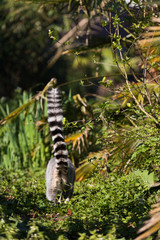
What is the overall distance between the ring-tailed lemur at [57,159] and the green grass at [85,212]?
252 mm

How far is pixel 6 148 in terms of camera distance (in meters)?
8.55

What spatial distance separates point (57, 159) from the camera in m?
5.21

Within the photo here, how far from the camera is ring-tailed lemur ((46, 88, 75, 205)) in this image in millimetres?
5195

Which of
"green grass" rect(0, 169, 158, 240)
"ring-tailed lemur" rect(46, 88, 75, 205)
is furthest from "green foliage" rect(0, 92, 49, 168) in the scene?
"ring-tailed lemur" rect(46, 88, 75, 205)

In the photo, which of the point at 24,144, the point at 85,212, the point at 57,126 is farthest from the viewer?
the point at 24,144

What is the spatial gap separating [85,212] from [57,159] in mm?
1511

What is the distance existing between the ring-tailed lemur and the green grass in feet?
0.83

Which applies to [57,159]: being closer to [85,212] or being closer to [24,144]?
[85,212]

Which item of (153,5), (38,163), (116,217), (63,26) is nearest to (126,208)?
(116,217)

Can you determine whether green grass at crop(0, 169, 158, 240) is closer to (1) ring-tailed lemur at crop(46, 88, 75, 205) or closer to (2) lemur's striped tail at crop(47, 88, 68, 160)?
(1) ring-tailed lemur at crop(46, 88, 75, 205)

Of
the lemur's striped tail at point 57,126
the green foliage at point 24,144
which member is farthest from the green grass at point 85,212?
the green foliage at point 24,144

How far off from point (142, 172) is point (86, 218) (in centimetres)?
135

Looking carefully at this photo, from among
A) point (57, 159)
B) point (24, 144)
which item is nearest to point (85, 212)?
point (57, 159)

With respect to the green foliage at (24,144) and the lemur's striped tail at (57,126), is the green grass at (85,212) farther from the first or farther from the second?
the green foliage at (24,144)
